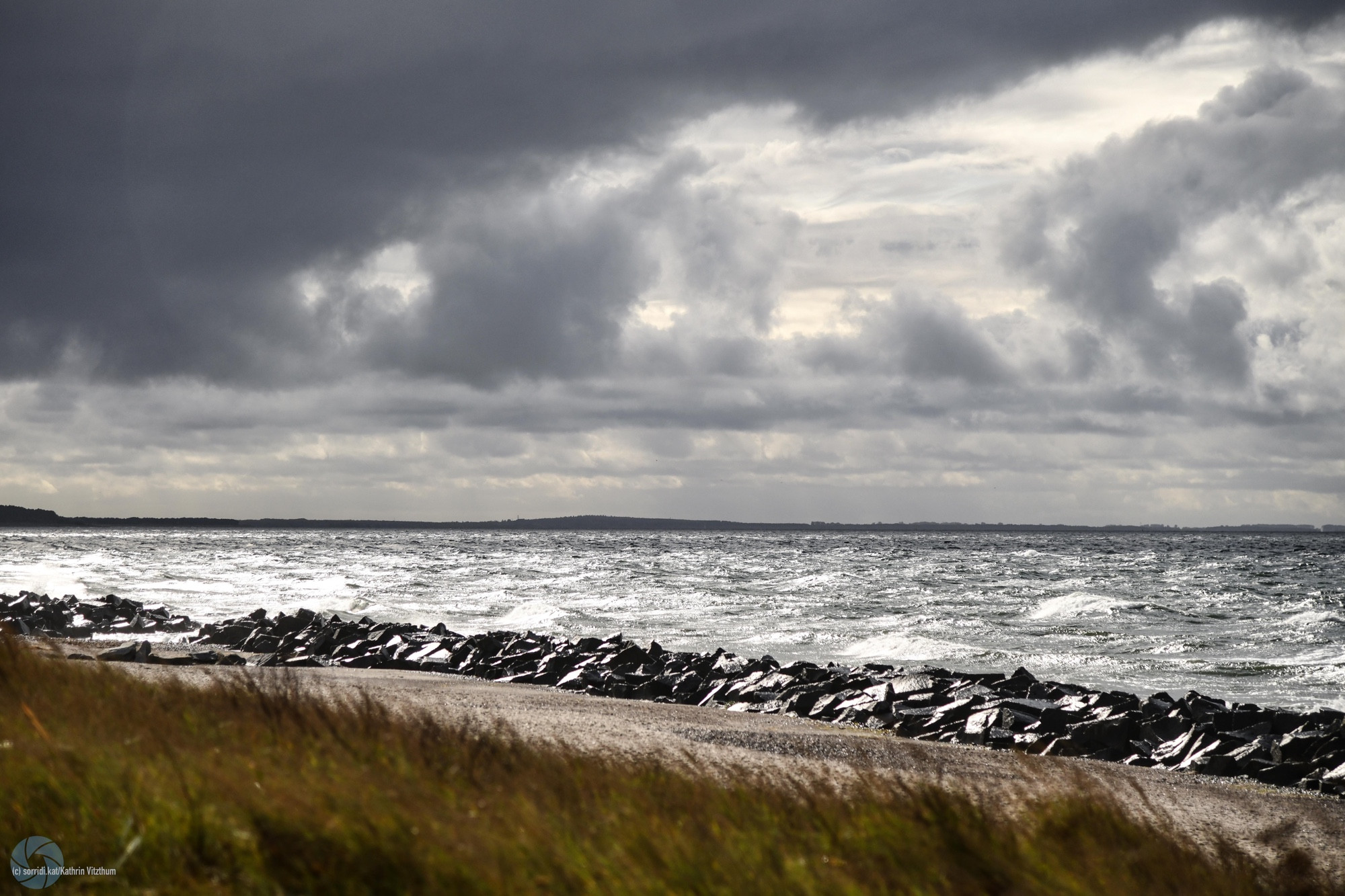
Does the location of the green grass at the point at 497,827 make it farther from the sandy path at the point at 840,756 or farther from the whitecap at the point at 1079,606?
the whitecap at the point at 1079,606

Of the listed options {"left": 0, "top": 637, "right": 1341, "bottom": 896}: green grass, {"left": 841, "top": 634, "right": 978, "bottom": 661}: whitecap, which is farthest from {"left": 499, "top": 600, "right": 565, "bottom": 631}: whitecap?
{"left": 0, "top": 637, "right": 1341, "bottom": 896}: green grass

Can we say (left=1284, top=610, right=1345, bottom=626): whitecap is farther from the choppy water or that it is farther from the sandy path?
the sandy path

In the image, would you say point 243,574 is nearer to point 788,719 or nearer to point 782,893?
point 788,719

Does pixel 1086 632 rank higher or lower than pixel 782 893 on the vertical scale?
lower

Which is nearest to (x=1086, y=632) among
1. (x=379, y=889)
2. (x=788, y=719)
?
(x=788, y=719)

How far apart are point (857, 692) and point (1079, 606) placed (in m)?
17.6

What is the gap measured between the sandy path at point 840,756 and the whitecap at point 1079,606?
17006 millimetres

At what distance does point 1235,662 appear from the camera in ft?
61.0

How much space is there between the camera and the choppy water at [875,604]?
19134mm

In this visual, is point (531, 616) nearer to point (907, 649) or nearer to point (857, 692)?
point (907, 649)

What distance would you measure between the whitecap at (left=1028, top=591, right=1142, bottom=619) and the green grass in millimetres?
22779

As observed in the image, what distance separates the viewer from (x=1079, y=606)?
93.6ft

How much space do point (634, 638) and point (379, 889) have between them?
18165mm

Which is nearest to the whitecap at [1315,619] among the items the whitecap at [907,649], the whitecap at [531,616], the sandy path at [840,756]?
the whitecap at [907,649]
